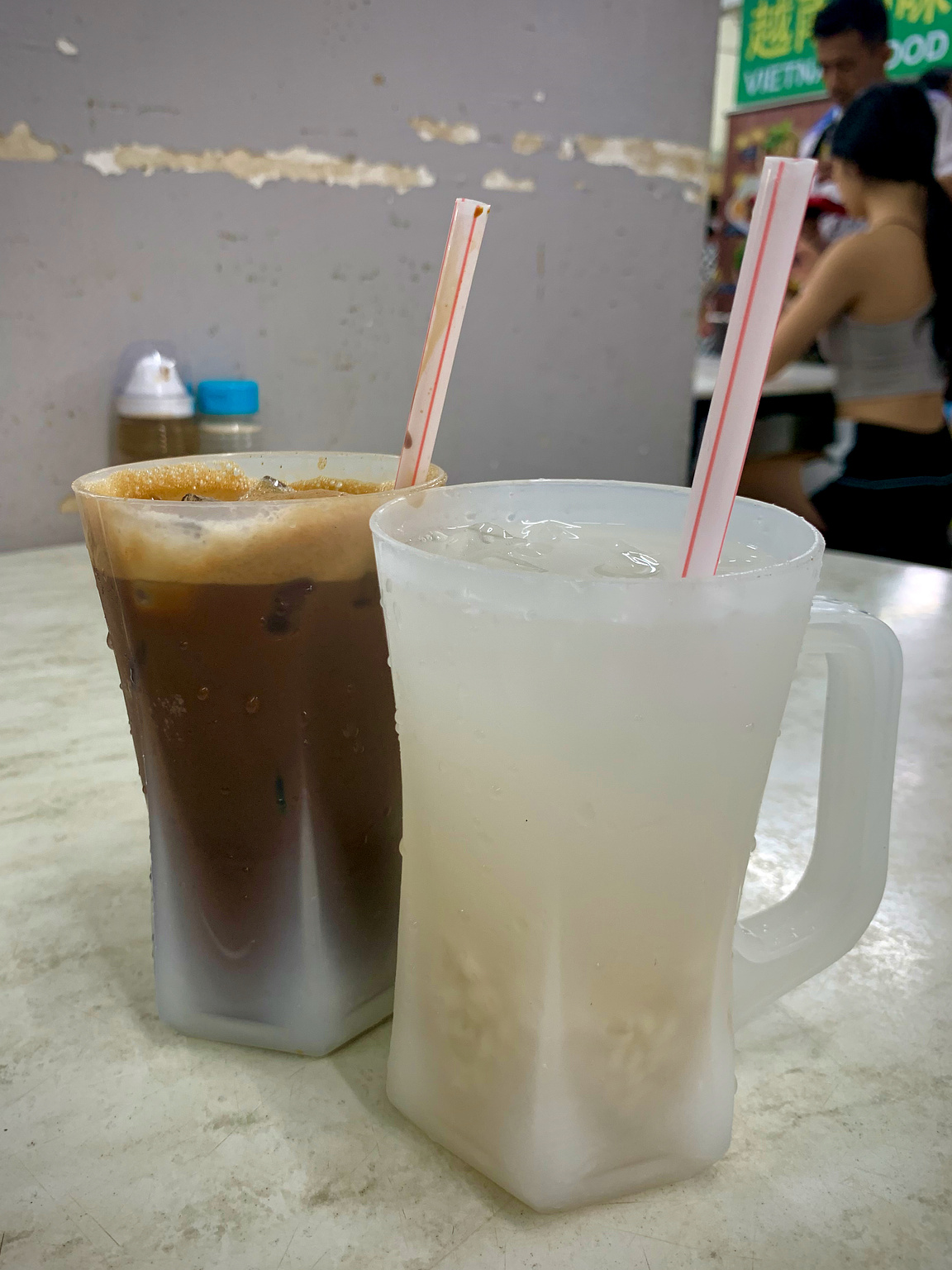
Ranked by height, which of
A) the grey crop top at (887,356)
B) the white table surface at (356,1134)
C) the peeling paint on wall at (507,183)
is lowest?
the white table surface at (356,1134)

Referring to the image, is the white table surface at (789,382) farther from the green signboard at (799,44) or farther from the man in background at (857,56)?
the green signboard at (799,44)

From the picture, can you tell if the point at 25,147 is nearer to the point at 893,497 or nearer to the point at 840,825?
the point at 840,825

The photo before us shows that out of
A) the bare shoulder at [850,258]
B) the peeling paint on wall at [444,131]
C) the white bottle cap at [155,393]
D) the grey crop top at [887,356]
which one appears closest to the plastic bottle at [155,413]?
the white bottle cap at [155,393]

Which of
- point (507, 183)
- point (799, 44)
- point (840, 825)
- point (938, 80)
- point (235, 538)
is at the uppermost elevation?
point (799, 44)

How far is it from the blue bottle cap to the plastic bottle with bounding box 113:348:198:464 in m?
0.05

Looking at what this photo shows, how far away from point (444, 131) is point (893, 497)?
4.75 ft

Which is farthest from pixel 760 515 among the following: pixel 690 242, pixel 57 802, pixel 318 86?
pixel 690 242

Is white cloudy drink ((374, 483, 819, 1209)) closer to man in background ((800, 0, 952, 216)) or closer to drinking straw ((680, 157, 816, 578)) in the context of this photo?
drinking straw ((680, 157, 816, 578))

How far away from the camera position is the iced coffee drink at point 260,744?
41 cm

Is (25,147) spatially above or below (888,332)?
above

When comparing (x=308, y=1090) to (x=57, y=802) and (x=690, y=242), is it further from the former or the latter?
(x=690, y=242)

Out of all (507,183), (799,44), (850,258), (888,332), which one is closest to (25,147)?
(507,183)

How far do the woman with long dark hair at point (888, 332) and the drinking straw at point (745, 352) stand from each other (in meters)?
2.43

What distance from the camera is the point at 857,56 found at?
332 centimetres
